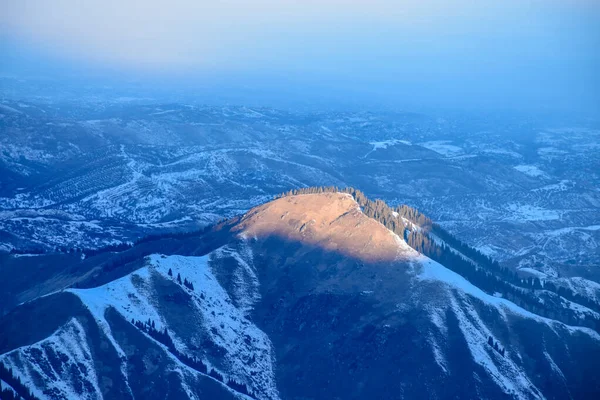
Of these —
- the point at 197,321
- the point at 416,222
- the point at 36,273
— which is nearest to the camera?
the point at 197,321

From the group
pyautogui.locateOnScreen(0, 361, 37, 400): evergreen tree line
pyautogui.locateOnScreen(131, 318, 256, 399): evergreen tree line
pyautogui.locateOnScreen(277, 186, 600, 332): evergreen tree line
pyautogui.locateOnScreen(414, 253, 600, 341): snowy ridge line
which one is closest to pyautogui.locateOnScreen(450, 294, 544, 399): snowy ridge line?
pyautogui.locateOnScreen(414, 253, 600, 341): snowy ridge line

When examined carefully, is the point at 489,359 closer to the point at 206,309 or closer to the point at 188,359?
the point at 188,359

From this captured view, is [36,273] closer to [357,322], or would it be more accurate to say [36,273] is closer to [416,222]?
[357,322]

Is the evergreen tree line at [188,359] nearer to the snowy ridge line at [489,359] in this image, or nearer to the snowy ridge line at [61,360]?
the snowy ridge line at [61,360]

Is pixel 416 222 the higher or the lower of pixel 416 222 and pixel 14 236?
the higher

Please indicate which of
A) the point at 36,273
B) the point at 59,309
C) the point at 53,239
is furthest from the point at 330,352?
the point at 53,239

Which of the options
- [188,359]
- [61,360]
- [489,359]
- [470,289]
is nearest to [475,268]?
[470,289]

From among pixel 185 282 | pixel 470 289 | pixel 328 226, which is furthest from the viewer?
pixel 328 226
